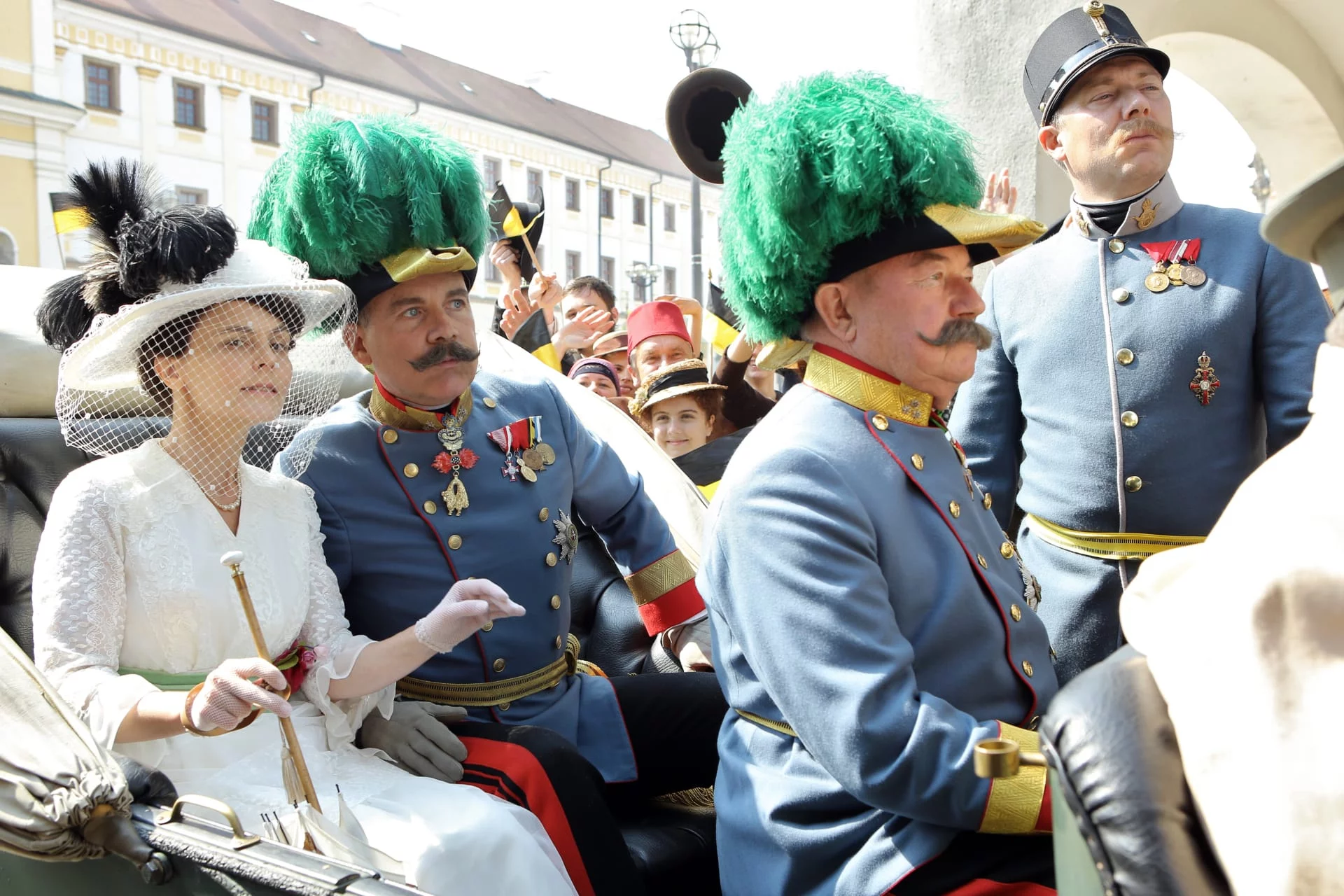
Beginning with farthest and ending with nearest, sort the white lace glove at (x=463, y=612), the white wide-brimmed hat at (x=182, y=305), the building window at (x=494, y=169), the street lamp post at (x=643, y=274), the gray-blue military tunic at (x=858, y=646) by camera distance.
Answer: the building window at (x=494, y=169) < the street lamp post at (x=643, y=274) < the white wide-brimmed hat at (x=182, y=305) < the white lace glove at (x=463, y=612) < the gray-blue military tunic at (x=858, y=646)

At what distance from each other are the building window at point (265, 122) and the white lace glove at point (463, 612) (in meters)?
29.9

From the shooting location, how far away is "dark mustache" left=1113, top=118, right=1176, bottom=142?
2576 millimetres

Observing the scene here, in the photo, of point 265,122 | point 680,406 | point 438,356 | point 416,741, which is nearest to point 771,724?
point 416,741

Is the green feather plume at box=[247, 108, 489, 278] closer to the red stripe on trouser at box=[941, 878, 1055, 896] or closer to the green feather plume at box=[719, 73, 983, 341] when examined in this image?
the green feather plume at box=[719, 73, 983, 341]

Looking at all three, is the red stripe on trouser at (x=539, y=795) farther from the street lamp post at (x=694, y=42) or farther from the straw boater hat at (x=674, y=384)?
the street lamp post at (x=694, y=42)

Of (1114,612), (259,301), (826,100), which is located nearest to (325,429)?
(259,301)

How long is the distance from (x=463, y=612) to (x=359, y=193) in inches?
37.3

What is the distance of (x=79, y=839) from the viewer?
5.54 ft

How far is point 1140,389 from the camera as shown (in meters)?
2.55

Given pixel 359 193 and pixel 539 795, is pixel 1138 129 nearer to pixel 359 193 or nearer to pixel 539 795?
pixel 359 193

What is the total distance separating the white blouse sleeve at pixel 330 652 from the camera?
218 cm

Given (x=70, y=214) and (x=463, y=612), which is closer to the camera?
(x=463, y=612)

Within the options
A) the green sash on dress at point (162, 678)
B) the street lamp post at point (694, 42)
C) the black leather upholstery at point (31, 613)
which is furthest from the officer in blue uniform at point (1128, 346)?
the street lamp post at point (694, 42)

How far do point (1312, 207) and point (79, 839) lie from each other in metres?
1.70
